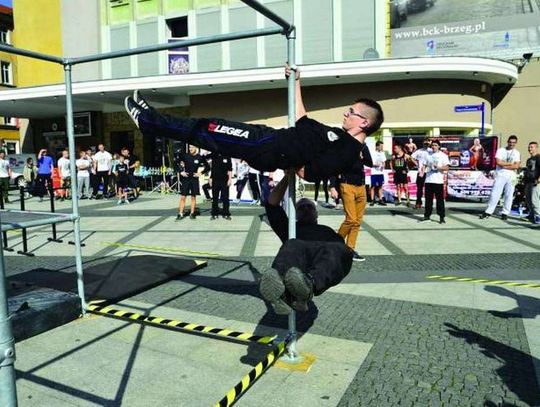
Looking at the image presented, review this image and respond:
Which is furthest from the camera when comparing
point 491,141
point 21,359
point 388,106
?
point 388,106

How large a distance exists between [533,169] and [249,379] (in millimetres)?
9758

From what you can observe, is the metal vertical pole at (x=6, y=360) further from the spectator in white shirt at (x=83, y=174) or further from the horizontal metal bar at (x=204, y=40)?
the spectator in white shirt at (x=83, y=174)

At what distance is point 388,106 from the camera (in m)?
17.6

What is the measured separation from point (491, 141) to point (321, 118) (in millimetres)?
6062

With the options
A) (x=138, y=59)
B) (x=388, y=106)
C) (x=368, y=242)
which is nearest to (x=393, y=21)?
(x=388, y=106)

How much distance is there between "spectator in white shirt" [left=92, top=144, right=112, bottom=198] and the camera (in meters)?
17.2

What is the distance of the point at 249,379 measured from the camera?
3.10m

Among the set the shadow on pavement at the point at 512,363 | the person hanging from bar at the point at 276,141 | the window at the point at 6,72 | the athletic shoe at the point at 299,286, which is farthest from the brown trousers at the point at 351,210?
the window at the point at 6,72

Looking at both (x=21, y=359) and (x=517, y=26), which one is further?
(x=517, y=26)

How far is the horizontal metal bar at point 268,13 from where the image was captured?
2.95 meters

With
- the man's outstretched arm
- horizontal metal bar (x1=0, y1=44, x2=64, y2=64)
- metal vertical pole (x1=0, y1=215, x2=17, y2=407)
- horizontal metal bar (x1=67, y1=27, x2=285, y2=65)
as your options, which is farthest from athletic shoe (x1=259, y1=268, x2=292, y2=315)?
horizontal metal bar (x1=0, y1=44, x2=64, y2=64)

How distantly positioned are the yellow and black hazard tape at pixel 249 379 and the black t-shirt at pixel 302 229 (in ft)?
2.79

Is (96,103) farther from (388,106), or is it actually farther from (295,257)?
(295,257)

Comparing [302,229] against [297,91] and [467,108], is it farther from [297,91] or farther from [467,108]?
[467,108]
